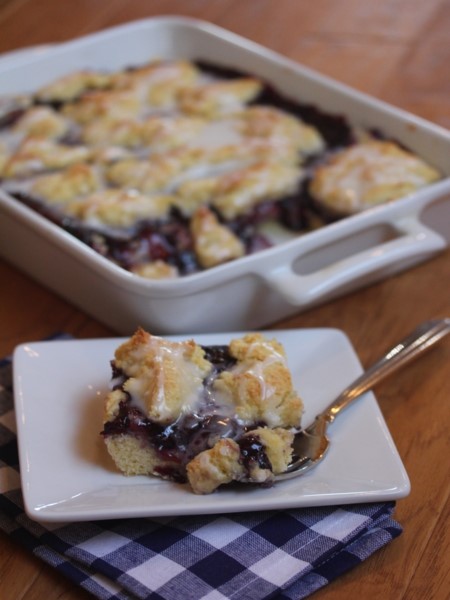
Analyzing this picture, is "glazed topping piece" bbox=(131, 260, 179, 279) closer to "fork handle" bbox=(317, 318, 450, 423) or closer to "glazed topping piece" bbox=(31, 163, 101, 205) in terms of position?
"glazed topping piece" bbox=(31, 163, 101, 205)

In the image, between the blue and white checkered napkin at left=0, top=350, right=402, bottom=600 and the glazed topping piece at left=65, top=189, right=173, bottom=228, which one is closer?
the blue and white checkered napkin at left=0, top=350, right=402, bottom=600

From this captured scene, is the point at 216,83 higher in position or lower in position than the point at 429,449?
higher

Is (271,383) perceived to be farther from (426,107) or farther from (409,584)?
(426,107)

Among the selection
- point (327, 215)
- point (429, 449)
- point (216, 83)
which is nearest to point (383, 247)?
point (327, 215)

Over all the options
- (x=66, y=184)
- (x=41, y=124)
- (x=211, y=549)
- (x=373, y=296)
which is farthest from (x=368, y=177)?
(x=211, y=549)

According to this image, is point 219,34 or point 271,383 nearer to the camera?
point 271,383

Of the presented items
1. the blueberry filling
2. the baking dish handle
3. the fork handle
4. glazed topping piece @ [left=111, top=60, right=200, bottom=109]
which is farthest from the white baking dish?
glazed topping piece @ [left=111, top=60, right=200, bottom=109]
